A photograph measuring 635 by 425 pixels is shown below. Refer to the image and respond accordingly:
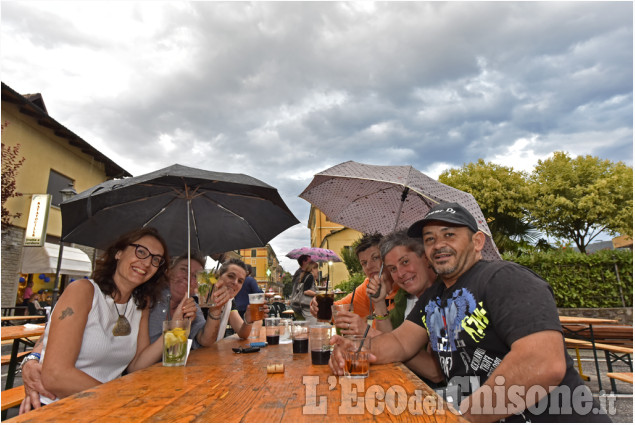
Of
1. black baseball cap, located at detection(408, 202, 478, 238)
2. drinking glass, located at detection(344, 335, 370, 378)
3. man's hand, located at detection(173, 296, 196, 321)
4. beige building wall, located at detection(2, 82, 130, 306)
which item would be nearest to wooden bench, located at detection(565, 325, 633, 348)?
black baseball cap, located at detection(408, 202, 478, 238)

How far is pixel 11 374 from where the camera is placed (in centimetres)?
459

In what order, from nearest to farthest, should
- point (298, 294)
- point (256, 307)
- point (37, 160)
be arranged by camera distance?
point (256, 307) < point (298, 294) < point (37, 160)

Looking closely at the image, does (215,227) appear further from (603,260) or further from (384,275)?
(603,260)

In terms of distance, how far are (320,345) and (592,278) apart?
12049 millimetres

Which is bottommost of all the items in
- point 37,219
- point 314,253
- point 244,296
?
point 244,296

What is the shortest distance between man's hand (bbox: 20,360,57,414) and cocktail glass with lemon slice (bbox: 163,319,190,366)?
59 centimetres

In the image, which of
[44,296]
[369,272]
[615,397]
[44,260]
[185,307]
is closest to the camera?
[185,307]

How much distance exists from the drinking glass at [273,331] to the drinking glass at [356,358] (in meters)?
1.40

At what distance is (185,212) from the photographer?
13.3ft

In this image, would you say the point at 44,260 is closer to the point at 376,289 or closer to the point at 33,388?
the point at 33,388

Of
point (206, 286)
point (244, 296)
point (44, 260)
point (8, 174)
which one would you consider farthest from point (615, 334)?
point (8, 174)

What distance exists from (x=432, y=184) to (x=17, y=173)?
51.2 feet

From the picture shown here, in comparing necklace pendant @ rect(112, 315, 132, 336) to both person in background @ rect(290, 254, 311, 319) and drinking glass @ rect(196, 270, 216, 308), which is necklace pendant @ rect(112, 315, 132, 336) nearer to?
drinking glass @ rect(196, 270, 216, 308)

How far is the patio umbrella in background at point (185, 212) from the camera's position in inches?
120
